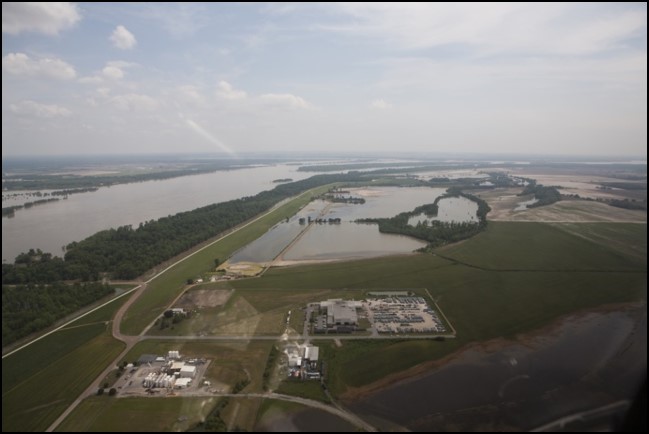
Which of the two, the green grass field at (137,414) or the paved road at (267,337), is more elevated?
the paved road at (267,337)

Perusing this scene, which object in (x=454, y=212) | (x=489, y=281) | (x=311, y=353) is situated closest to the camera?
(x=311, y=353)

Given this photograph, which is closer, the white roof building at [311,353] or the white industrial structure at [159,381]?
the white industrial structure at [159,381]

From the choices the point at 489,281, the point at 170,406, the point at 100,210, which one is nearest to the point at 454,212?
the point at 489,281

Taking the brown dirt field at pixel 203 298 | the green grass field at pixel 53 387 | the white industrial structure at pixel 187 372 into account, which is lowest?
the green grass field at pixel 53 387

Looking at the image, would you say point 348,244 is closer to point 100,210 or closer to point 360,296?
point 360,296

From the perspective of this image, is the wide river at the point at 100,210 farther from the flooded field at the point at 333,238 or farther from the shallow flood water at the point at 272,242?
the flooded field at the point at 333,238

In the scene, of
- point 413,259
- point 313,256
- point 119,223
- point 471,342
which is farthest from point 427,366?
point 119,223

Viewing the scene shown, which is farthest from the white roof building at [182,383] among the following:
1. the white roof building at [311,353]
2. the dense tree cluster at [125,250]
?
the dense tree cluster at [125,250]
